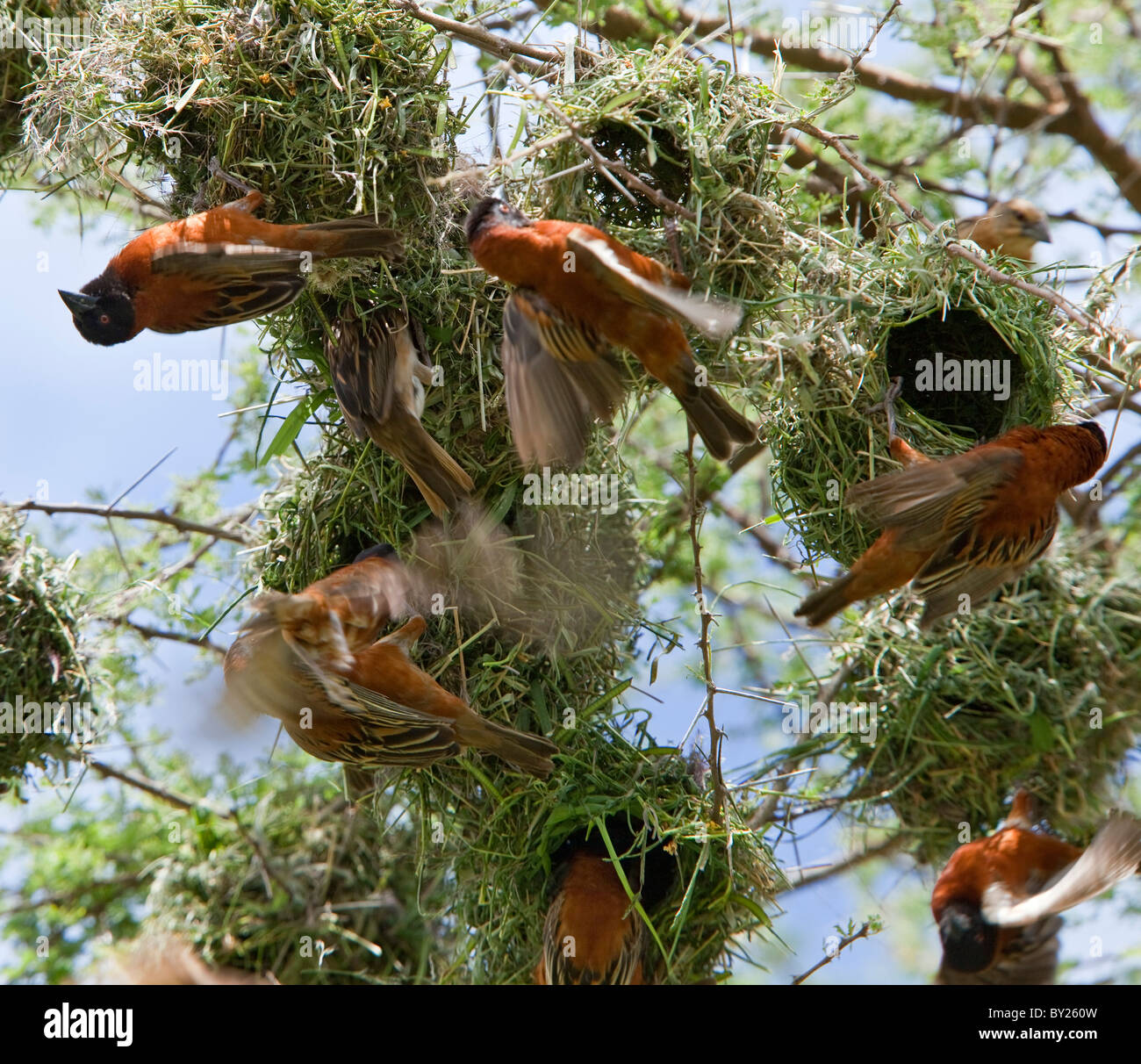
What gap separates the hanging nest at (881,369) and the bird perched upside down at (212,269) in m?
1.00

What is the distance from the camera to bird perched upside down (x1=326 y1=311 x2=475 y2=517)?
8.49 feet

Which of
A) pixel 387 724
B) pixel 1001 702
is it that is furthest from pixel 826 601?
pixel 387 724

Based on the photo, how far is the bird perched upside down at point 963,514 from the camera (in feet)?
8.36

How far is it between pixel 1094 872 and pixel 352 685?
1.78 meters

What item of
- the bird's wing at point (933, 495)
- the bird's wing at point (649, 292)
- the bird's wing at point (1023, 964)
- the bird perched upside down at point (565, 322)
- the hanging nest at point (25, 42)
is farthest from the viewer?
the bird's wing at point (1023, 964)

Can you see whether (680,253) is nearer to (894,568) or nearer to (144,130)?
(894,568)

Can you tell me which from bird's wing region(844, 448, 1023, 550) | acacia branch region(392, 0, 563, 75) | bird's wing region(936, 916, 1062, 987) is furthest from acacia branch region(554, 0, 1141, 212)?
bird's wing region(936, 916, 1062, 987)

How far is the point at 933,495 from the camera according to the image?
2531 mm

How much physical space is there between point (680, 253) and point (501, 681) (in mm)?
1114

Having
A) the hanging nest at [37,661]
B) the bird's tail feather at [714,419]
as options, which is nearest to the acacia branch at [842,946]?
the bird's tail feather at [714,419]

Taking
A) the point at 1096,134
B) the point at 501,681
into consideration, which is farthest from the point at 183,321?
the point at 1096,134

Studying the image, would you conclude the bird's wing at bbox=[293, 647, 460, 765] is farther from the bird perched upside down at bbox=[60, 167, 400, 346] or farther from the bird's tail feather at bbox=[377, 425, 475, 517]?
the bird perched upside down at bbox=[60, 167, 400, 346]

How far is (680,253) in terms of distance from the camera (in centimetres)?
246

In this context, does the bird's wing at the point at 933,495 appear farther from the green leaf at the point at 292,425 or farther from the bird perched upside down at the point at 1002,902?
the green leaf at the point at 292,425
